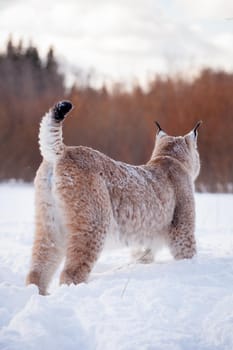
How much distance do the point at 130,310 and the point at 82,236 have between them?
3.37ft

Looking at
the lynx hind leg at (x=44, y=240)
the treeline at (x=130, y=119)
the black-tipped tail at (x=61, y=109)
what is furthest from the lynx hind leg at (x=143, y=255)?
the treeline at (x=130, y=119)

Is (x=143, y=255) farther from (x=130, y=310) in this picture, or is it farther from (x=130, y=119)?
(x=130, y=119)

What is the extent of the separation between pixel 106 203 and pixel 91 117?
18.3 meters

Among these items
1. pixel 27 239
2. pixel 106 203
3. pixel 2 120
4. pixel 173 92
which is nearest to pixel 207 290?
pixel 106 203

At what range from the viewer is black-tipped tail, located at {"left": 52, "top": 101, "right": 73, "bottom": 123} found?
428cm

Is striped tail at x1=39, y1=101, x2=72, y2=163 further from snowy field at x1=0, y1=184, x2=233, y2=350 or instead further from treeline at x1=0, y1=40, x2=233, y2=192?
treeline at x1=0, y1=40, x2=233, y2=192

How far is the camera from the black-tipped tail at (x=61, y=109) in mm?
4281

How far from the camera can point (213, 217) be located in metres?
10.5

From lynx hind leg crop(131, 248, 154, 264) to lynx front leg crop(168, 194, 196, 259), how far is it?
227 millimetres

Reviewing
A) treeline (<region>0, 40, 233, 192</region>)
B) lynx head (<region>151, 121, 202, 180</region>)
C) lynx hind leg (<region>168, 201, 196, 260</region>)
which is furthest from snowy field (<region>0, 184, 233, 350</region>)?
treeline (<region>0, 40, 233, 192</region>)

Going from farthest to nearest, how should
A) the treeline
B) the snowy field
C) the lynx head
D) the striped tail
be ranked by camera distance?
the treeline → the lynx head → the striped tail → the snowy field

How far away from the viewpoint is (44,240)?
14.9 ft

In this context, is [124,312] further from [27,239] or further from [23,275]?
[27,239]

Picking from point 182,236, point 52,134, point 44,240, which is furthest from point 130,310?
point 182,236
